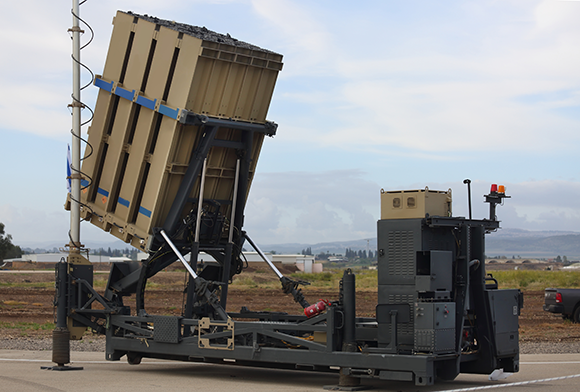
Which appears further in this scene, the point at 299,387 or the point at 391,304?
the point at 299,387

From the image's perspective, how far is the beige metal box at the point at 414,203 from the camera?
416 inches

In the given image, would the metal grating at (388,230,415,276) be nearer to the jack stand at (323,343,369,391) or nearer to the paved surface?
the jack stand at (323,343,369,391)

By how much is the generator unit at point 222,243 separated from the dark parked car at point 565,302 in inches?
523

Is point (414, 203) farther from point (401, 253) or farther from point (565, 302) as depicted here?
point (565, 302)

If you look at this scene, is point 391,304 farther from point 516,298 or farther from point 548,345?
point 548,345

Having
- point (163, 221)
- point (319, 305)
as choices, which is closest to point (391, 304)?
point (319, 305)

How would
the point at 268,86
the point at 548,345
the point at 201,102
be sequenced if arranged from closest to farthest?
the point at 201,102 < the point at 268,86 < the point at 548,345

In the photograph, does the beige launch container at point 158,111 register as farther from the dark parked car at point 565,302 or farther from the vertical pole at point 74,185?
the dark parked car at point 565,302

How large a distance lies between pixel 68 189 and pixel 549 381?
9500mm

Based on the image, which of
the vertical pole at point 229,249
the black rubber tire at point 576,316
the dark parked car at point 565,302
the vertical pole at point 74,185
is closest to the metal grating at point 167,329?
the vertical pole at point 229,249

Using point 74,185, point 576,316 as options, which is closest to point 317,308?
point 74,185

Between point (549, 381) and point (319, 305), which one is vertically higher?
point (319, 305)

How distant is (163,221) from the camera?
43.4 feet

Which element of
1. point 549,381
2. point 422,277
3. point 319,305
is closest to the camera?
point 422,277
